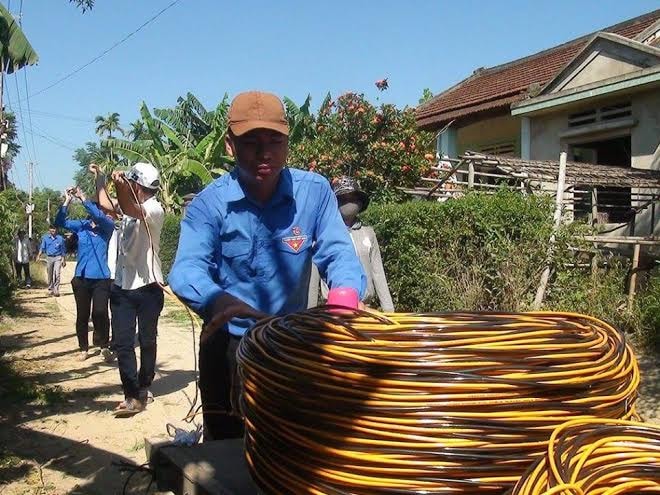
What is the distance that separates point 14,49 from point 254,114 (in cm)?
1195

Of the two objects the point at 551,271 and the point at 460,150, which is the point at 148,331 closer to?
the point at 551,271

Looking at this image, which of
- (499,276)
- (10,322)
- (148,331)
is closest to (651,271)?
(499,276)

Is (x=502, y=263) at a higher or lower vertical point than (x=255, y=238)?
lower

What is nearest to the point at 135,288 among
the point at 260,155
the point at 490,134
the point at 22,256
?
the point at 260,155

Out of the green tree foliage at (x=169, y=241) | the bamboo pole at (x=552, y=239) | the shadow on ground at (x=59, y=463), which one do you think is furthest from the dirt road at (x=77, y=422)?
the green tree foliage at (x=169, y=241)

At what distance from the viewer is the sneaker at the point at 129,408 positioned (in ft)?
16.2

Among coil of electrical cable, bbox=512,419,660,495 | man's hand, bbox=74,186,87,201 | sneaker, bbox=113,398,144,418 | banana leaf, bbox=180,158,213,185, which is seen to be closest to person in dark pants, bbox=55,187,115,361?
man's hand, bbox=74,186,87,201

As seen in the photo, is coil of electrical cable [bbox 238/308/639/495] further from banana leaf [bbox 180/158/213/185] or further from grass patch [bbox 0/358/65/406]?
banana leaf [bbox 180/158/213/185]

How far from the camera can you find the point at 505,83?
13930 mm

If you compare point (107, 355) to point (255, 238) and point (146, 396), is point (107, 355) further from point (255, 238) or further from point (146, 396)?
point (255, 238)

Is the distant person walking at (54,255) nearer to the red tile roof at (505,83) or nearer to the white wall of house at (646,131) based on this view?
the red tile roof at (505,83)

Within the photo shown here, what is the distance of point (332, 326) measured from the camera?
119 cm

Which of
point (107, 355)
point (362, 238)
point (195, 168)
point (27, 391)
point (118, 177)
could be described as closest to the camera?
point (118, 177)

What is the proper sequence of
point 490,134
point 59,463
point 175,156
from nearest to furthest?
point 59,463, point 490,134, point 175,156
